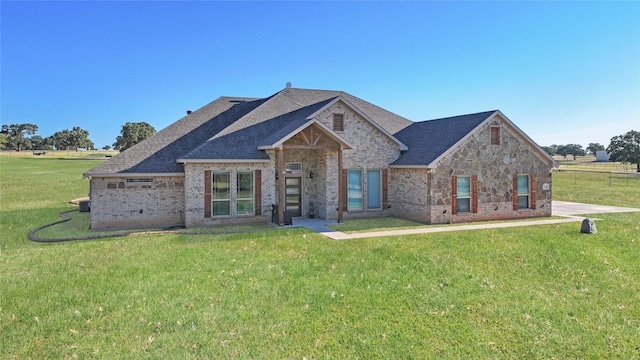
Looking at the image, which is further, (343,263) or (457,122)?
(457,122)

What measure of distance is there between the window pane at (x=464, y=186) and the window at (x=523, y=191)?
10.1ft

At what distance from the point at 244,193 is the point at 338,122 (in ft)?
18.3

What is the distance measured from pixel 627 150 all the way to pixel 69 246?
8857 centimetres

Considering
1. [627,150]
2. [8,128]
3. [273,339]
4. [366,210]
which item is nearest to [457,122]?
[366,210]

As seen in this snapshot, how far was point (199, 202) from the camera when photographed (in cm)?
1605

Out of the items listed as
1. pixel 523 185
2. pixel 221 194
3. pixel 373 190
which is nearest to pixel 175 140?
pixel 221 194

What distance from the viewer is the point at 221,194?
647 inches

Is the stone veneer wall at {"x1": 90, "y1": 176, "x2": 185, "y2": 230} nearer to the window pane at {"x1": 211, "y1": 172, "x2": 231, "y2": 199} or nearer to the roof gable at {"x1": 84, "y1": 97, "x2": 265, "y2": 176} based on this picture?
the roof gable at {"x1": 84, "y1": 97, "x2": 265, "y2": 176}

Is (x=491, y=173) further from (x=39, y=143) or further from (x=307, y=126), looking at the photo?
(x=39, y=143)

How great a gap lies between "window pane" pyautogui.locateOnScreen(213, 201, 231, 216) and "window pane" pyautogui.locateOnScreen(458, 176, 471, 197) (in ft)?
34.8

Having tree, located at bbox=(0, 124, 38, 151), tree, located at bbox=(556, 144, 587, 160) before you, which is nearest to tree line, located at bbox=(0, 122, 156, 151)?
tree, located at bbox=(0, 124, 38, 151)

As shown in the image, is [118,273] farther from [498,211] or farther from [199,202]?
[498,211]

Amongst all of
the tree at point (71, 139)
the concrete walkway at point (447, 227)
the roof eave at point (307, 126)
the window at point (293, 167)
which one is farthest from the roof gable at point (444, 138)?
the tree at point (71, 139)

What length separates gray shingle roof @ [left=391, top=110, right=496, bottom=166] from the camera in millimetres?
17203
